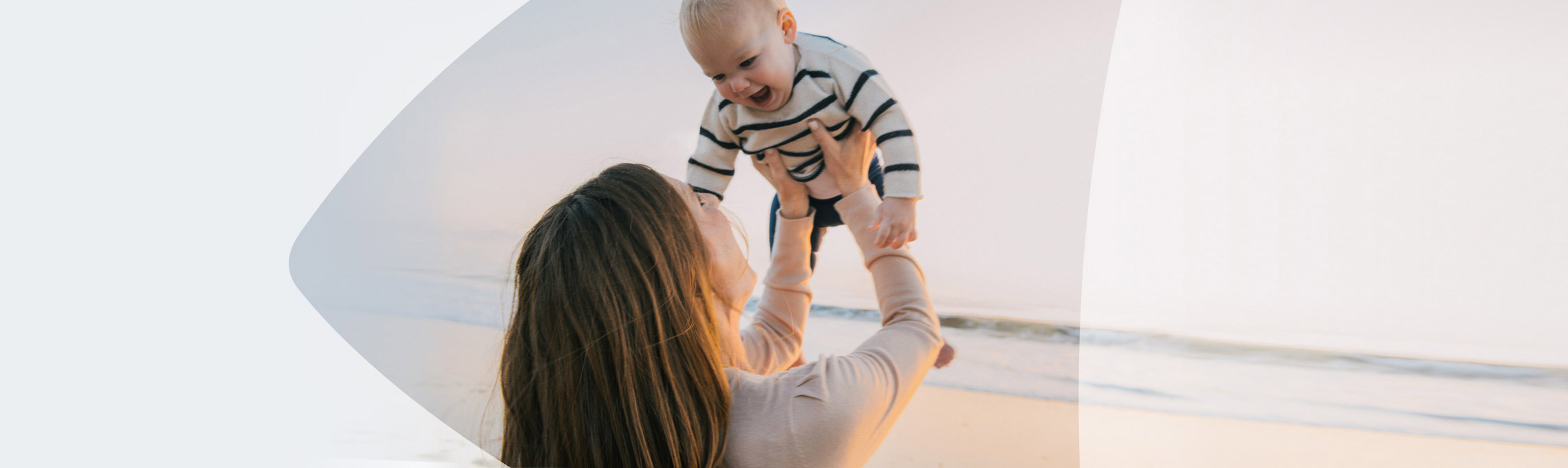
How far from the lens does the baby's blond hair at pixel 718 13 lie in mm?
723

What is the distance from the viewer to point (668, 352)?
69cm

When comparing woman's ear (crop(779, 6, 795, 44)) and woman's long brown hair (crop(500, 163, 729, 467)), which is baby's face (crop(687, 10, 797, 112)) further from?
woman's long brown hair (crop(500, 163, 729, 467))

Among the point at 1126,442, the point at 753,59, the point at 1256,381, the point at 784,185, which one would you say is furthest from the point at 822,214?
the point at 1256,381

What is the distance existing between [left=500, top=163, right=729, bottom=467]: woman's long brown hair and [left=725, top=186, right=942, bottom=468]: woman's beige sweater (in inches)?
1.1

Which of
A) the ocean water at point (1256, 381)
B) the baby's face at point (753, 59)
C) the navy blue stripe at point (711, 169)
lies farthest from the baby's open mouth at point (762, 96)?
the ocean water at point (1256, 381)

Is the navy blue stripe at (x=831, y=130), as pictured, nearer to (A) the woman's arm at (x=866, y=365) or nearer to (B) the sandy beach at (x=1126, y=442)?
(A) the woman's arm at (x=866, y=365)

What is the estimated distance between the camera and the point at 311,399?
149cm

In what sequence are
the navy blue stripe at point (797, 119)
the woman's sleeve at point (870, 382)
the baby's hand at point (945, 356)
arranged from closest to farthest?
the woman's sleeve at point (870, 382) → the navy blue stripe at point (797, 119) → the baby's hand at point (945, 356)

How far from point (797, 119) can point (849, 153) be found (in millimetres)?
56

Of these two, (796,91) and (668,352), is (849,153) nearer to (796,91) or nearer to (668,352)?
(796,91)

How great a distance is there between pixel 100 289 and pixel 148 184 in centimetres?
22

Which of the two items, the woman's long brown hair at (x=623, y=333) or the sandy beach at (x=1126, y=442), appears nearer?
the woman's long brown hair at (x=623, y=333)

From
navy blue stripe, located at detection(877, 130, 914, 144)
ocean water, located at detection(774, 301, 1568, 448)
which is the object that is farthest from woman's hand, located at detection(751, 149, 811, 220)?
ocean water, located at detection(774, 301, 1568, 448)

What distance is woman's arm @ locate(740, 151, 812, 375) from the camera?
841 millimetres
